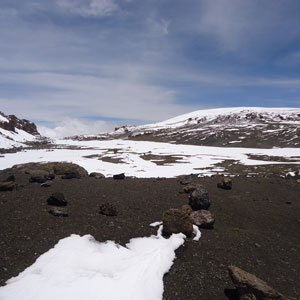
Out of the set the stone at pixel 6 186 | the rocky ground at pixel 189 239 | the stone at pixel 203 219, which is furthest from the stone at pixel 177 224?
the stone at pixel 6 186

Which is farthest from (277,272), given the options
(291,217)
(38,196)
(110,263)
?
(38,196)

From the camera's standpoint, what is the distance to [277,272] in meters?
8.98

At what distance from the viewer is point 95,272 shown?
7.97 m

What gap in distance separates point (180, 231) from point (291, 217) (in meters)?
7.79

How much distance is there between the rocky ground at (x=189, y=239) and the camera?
27.0ft

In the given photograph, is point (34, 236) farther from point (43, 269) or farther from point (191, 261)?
point (191, 261)

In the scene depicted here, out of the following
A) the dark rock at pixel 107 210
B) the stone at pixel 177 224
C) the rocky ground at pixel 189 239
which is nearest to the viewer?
the rocky ground at pixel 189 239

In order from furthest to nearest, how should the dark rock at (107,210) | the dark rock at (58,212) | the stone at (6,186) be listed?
the stone at (6,186) → the dark rock at (107,210) → the dark rock at (58,212)

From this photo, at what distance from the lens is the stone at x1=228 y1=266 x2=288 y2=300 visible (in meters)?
6.79

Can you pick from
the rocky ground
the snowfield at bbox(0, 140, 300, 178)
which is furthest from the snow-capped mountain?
the rocky ground

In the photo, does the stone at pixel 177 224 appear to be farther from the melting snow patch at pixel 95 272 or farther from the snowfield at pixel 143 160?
the snowfield at pixel 143 160

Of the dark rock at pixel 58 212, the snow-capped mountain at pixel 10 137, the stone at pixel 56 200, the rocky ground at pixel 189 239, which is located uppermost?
the snow-capped mountain at pixel 10 137

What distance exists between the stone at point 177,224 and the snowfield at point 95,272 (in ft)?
2.16

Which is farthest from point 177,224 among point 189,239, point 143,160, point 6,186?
point 143,160
